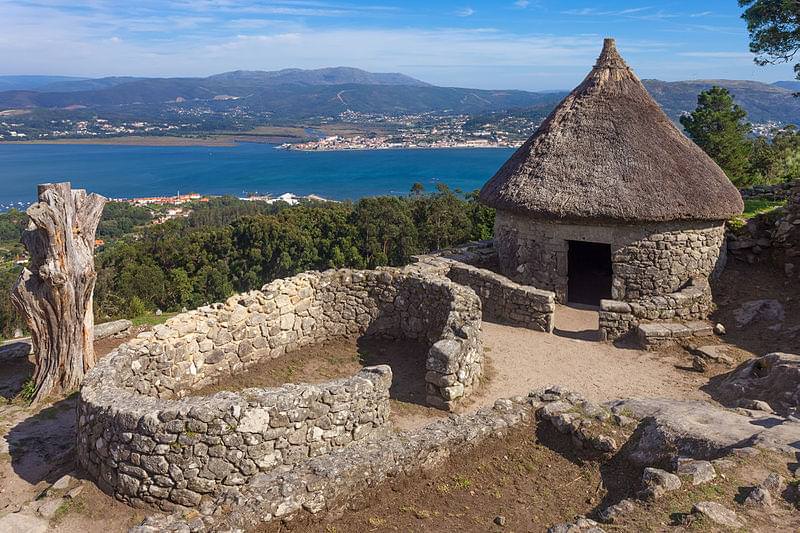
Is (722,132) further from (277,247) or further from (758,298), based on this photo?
(277,247)

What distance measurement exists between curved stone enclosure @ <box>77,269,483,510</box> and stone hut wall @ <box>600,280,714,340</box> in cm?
320

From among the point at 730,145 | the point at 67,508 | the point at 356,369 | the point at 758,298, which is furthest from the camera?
the point at 730,145

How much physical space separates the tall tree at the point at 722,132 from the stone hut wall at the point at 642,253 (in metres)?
15.5

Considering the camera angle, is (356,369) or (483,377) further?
(356,369)

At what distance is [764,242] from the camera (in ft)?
50.2

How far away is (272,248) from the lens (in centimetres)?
3534

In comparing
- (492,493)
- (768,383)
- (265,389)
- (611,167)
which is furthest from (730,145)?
(265,389)

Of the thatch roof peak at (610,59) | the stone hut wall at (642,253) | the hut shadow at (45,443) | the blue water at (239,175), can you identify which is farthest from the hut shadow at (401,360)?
the blue water at (239,175)

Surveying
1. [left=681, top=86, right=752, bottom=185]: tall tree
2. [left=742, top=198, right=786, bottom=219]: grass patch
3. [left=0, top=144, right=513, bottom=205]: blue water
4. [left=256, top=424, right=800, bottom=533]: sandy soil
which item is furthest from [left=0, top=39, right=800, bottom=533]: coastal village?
[left=0, top=144, right=513, bottom=205]: blue water

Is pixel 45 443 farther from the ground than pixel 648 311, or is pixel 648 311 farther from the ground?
pixel 648 311

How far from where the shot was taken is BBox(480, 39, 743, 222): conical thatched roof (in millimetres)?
13930

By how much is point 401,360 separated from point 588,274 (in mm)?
8280

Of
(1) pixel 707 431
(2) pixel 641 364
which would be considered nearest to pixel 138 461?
(1) pixel 707 431

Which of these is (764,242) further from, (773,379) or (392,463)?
(392,463)
